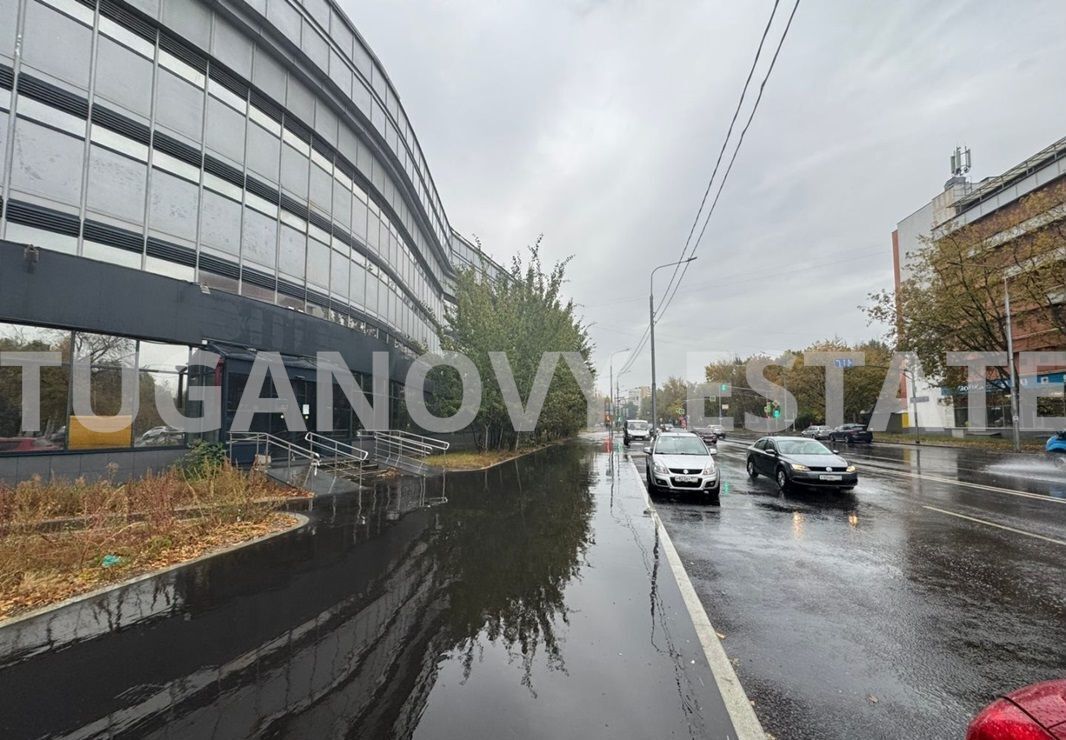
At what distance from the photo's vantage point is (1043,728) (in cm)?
160

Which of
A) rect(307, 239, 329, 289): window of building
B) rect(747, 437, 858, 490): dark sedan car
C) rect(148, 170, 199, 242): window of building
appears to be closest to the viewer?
rect(747, 437, 858, 490): dark sedan car

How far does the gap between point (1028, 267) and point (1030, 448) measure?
9391 mm

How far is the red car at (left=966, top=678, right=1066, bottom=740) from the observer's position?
160 centimetres

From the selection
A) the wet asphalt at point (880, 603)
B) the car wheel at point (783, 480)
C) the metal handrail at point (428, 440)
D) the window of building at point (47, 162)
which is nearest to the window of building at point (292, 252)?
the window of building at point (47, 162)

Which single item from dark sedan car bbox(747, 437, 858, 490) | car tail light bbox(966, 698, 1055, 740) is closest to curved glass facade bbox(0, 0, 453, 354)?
dark sedan car bbox(747, 437, 858, 490)

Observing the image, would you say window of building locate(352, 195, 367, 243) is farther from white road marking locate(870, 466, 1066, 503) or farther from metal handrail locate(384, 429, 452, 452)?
white road marking locate(870, 466, 1066, 503)

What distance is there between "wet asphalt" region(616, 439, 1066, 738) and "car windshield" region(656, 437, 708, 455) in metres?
1.95

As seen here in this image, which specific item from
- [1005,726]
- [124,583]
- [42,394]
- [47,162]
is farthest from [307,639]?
[47,162]

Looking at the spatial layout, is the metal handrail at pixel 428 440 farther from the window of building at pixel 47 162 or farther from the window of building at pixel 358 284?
the window of building at pixel 47 162

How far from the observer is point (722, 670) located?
3.67m

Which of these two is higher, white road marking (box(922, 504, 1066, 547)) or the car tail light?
the car tail light

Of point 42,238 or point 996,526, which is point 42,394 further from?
point 996,526

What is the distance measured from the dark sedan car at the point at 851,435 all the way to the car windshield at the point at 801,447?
27.9 meters

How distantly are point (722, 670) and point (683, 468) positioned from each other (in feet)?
25.6
